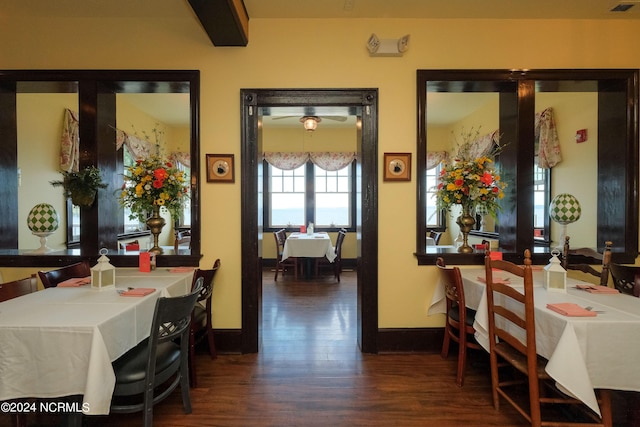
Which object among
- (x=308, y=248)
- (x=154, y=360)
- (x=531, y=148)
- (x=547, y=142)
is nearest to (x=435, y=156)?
(x=547, y=142)

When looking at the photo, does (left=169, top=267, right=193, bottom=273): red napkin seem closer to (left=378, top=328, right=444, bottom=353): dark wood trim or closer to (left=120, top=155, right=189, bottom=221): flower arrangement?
(left=120, top=155, right=189, bottom=221): flower arrangement

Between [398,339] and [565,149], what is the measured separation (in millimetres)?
3273

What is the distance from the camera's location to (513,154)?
115 inches

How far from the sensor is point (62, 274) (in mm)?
2305

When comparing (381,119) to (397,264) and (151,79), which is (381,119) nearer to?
(397,264)

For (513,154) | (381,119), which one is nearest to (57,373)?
(381,119)

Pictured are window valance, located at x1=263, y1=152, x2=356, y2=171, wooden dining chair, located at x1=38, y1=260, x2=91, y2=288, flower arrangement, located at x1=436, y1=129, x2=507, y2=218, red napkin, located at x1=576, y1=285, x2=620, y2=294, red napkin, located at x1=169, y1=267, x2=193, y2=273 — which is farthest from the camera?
window valance, located at x1=263, y1=152, x2=356, y2=171

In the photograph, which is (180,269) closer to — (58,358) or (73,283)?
(73,283)

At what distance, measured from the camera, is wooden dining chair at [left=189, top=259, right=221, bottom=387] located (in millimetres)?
2287

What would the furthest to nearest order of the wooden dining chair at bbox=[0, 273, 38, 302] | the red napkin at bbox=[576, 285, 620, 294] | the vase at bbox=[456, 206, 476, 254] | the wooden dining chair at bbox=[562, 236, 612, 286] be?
the vase at bbox=[456, 206, 476, 254], the wooden dining chair at bbox=[562, 236, 612, 286], the red napkin at bbox=[576, 285, 620, 294], the wooden dining chair at bbox=[0, 273, 38, 302]

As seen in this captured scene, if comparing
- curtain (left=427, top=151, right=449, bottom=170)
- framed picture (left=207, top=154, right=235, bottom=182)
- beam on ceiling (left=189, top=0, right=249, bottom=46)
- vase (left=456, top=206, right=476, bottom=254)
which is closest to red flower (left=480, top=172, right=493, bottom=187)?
vase (left=456, top=206, right=476, bottom=254)

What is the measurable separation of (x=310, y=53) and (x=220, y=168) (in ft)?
4.56

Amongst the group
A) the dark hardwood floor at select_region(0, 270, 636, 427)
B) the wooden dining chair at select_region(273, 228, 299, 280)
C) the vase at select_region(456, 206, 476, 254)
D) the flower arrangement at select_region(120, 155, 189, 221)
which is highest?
the flower arrangement at select_region(120, 155, 189, 221)

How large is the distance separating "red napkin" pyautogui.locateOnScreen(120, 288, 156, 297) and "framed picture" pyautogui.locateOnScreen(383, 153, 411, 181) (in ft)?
7.00
